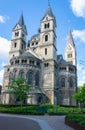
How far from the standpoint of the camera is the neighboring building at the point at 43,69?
2248 inches

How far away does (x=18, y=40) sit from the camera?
7012cm

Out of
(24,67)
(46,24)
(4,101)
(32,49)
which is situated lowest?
(4,101)

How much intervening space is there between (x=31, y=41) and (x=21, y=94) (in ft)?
107

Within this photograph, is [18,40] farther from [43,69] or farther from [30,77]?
[30,77]

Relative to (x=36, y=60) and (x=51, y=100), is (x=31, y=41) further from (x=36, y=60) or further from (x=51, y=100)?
(x=51, y=100)

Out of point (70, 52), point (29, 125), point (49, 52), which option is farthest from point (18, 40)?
point (29, 125)

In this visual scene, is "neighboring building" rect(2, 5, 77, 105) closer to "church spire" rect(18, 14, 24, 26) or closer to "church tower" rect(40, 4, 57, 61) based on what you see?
"church tower" rect(40, 4, 57, 61)

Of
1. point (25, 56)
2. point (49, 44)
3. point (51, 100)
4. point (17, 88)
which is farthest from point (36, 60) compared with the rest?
point (17, 88)

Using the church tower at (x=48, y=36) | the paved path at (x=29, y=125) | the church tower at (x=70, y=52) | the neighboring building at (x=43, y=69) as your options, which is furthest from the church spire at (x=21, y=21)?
the paved path at (x=29, y=125)

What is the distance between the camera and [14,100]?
53688 millimetres

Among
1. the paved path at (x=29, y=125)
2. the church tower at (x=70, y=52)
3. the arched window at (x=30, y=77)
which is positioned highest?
the church tower at (x=70, y=52)

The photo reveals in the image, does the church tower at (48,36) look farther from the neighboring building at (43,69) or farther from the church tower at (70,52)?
the church tower at (70,52)

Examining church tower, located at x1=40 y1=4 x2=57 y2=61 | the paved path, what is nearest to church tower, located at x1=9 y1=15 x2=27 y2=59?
church tower, located at x1=40 y1=4 x2=57 y2=61

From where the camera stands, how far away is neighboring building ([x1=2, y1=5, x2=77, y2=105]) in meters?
57.1
